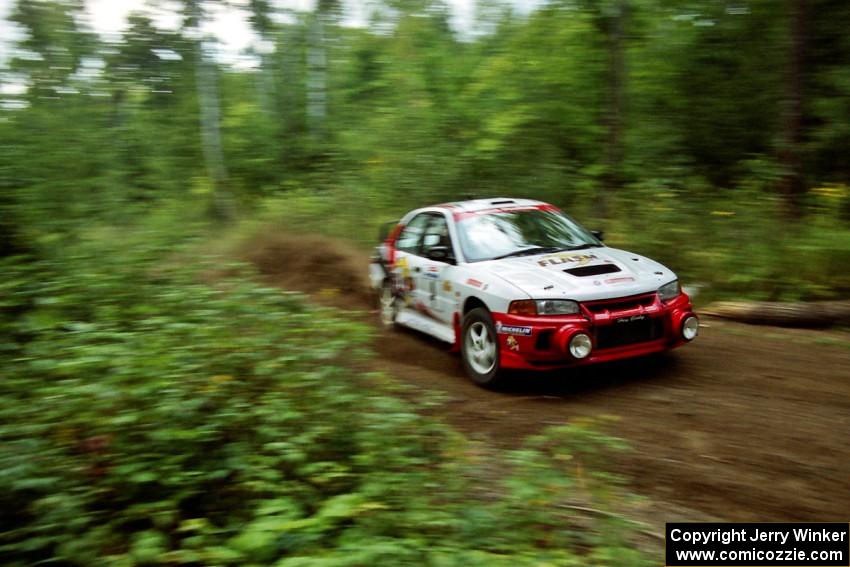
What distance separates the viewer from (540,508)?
3951mm

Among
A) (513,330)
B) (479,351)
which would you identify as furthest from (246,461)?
(479,351)

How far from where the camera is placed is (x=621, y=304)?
657cm

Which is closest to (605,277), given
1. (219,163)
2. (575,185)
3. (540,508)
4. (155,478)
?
(540,508)

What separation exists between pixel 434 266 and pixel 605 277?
6.73 feet

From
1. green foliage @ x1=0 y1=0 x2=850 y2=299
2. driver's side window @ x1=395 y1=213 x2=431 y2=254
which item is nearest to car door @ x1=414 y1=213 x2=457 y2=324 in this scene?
driver's side window @ x1=395 y1=213 x2=431 y2=254

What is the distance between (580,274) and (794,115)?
6.89 meters

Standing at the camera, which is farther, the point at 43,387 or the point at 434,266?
the point at 434,266

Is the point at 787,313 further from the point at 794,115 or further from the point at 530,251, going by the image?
the point at 794,115

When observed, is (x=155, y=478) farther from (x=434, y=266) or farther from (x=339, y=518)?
(x=434, y=266)

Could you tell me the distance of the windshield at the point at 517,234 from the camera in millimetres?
7628

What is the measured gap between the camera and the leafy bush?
3502mm
